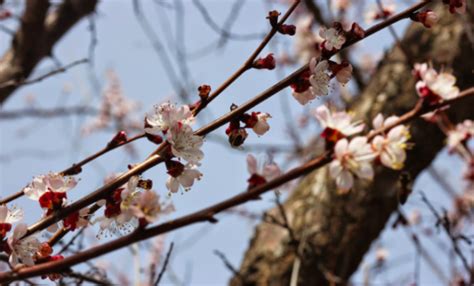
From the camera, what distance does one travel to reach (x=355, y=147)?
972 millimetres

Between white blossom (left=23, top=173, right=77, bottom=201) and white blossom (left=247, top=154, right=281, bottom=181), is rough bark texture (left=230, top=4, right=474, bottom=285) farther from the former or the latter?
white blossom (left=23, top=173, right=77, bottom=201)

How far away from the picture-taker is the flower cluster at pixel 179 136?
0.92 meters

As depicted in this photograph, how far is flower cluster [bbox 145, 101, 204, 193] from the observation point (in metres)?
0.92

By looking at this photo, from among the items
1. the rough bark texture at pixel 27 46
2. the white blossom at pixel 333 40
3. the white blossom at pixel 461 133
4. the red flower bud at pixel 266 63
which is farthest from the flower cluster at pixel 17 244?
the white blossom at pixel 461 133

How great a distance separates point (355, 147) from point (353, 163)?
29 millimetres

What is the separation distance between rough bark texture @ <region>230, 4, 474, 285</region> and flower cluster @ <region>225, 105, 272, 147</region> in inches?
51.4

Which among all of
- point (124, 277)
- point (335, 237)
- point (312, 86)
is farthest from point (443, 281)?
point (124, 277)

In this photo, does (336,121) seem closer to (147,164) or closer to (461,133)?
(147,164)

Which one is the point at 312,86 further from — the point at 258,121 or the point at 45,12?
the point at 45,12

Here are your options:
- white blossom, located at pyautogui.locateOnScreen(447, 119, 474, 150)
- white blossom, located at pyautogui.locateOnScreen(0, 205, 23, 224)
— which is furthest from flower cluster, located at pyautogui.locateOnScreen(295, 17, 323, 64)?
white blossom, located at pyautogui.locateOnScreen(0, 205, 23, 224)

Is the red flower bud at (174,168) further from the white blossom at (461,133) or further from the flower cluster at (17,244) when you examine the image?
the white blossom at (461,133)

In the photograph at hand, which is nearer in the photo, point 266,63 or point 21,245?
point 21,245

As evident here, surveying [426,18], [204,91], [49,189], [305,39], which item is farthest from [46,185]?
[305,39]

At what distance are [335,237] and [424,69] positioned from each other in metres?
1.24
